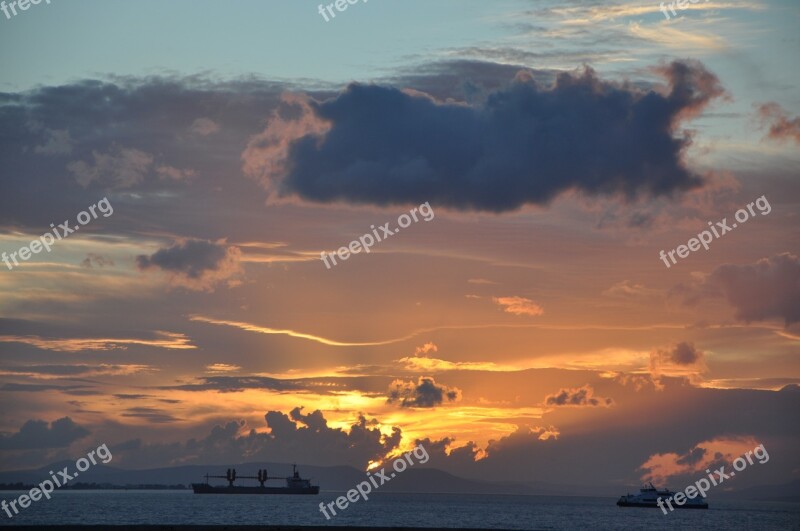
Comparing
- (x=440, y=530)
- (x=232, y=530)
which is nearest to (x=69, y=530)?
(x=232, y=530)

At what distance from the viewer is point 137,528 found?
155m

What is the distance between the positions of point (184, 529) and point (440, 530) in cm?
4417

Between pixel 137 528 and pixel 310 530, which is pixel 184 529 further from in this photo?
pixel 310 530

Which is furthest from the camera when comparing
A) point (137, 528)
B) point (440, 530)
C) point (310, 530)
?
point (440, 530)

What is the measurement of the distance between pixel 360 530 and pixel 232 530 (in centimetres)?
2142

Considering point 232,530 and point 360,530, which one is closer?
point 232,530

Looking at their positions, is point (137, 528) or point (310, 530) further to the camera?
point (137, 528)

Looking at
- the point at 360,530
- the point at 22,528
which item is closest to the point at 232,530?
the point at 360,530

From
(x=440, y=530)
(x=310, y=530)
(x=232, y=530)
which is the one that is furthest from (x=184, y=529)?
(x=440, y=530)

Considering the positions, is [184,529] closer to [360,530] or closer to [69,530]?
[69,530]

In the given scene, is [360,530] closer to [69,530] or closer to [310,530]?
[310,530]

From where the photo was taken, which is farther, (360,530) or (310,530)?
(360,530)

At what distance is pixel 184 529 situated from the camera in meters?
152

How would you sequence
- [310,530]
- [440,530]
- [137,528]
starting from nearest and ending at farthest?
1. [310,530]
2. [137,528]
3. [440,530]
